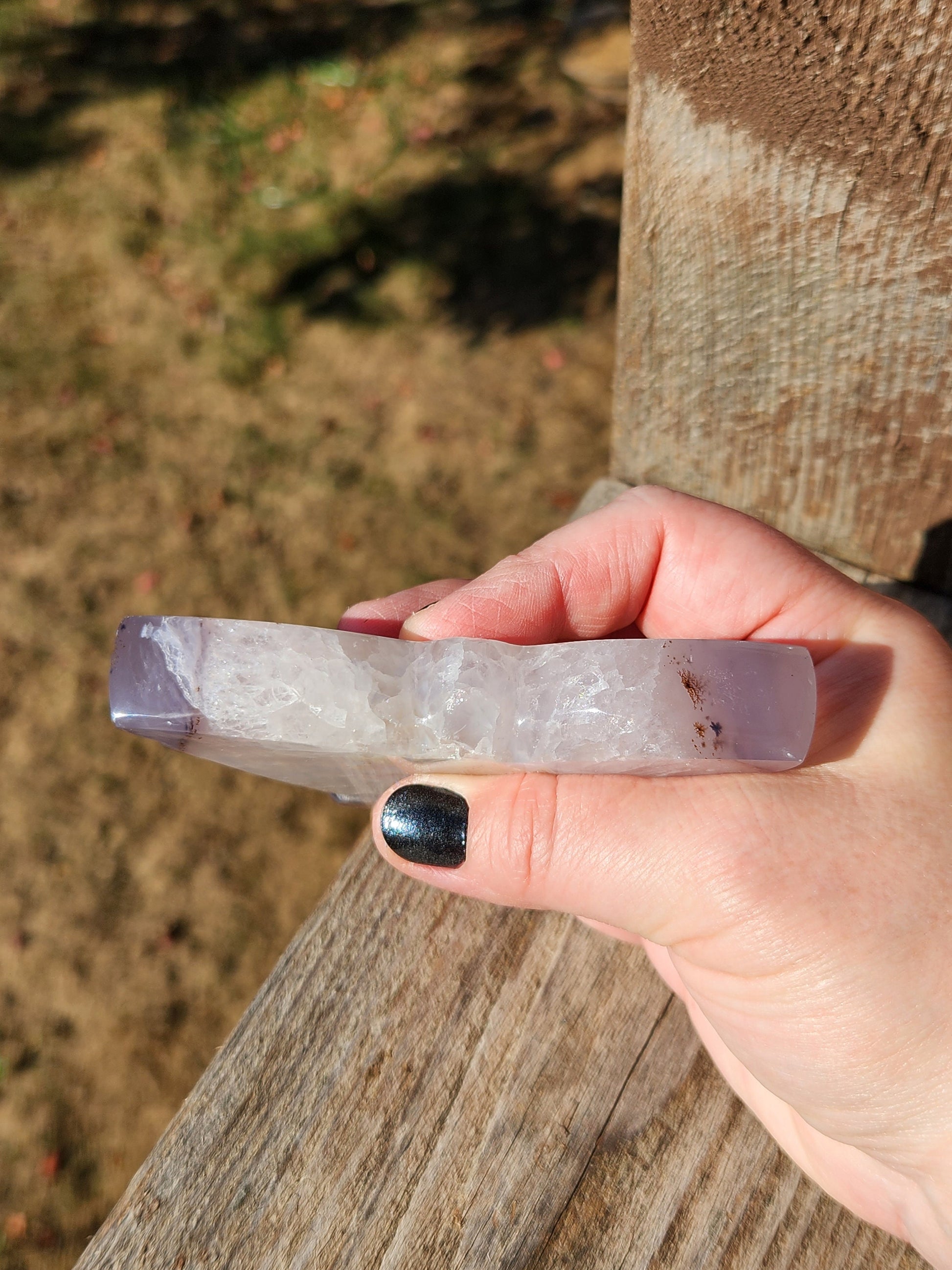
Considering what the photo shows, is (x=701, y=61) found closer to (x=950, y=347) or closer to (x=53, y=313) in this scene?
(x=950, y=347)

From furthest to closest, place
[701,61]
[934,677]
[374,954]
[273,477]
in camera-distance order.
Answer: [273,477]
[374,954]
[934,677]
[701,61]

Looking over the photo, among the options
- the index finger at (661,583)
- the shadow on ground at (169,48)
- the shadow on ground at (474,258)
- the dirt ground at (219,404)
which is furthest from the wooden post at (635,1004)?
the shadow on ground at (169,48)

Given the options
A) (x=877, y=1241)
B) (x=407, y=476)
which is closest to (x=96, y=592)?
(x=407, y=476)

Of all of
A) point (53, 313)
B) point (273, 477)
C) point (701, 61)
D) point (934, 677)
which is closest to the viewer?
point (701, 61)

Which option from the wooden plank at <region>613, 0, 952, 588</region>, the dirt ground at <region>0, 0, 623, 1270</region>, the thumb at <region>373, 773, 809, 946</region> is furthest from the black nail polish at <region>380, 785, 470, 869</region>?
the dirt ground at <region>0, 0, 623, 1270</region>

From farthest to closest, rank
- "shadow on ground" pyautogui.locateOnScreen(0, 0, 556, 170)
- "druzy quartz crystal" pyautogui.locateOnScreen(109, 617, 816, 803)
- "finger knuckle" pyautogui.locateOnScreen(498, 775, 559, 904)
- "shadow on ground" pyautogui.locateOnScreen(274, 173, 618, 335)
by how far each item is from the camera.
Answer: "shadow on ground" pyautogui.locateOnScreen(0, 0, 556, 170), "shadow on ground" pyautogui.locateOnScreen(274, 173, 618, 335), "finger knuckle" pyautogui.locateOnScreen(498, 775, 559, 904), "druzy quartz crystal" pyautogui.locateOnScreen(109, 617, 816, 803)

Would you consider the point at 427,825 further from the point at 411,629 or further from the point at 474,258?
the point at 474,258

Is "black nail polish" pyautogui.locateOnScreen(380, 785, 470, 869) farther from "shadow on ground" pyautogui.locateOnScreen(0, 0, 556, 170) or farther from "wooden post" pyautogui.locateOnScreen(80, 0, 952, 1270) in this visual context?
"shadow on ground" pyautogui.locateOnScreen(0, 0, 556, 170)
